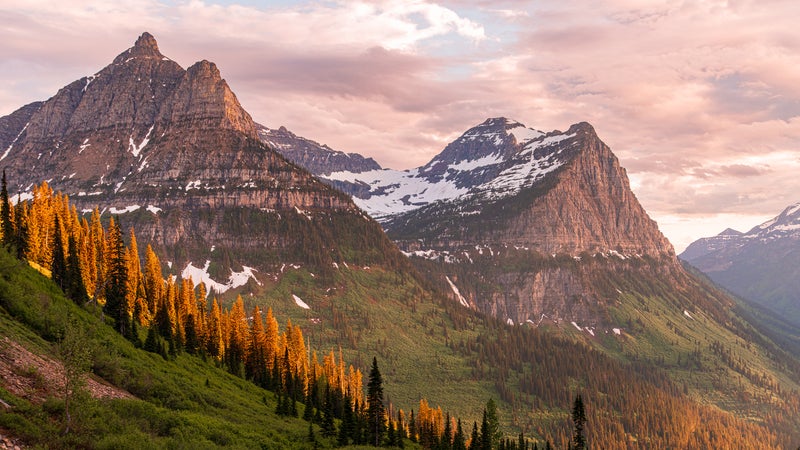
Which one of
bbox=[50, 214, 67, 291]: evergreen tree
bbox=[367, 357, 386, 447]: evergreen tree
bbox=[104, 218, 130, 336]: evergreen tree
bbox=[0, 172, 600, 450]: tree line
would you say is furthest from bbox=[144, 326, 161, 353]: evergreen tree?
bbox=[367, 357, 386, 447]: evergreen tree

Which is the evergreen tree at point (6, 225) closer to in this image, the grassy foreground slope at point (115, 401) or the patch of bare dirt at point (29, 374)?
the grassy foreground slope at point (115, 401)

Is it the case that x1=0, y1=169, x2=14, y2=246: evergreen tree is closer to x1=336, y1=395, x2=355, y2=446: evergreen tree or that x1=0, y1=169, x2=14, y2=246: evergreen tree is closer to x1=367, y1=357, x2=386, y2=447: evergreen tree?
x1=336, y1=395, x2=355, y2=446: evergreen tree

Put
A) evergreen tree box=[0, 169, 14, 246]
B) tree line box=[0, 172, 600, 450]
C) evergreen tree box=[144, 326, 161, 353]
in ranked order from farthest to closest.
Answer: tree line box=[0, 172, 600, 450] < evergreen tree box=[0, 169, 14, 246] < evergreen tree box=[144, 326, 161, 353]

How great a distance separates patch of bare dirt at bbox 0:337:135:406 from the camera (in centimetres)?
5350

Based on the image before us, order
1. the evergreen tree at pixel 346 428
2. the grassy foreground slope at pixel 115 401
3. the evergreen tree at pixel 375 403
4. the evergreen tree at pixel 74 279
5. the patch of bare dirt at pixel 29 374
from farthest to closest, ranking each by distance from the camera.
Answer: the evergreen tree at pixel 375 403, the evergreen tree at pixel 74 279, the evergreen tree at pixel 346 428, the patch of bare dirt at pixel 29 374, the grassy foreground slope at pixel 115 401

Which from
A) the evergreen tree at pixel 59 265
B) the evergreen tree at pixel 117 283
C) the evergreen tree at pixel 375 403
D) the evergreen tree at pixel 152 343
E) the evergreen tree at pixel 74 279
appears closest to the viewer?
the evergreen tree at pixel 152 343

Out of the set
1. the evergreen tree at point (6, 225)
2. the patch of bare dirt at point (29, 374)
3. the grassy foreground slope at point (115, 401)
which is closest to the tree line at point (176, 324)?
the evergreen tree at point (6, 225)

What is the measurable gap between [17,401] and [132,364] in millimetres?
31433

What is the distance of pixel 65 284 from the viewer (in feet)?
345

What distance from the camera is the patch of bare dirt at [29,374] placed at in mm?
53500

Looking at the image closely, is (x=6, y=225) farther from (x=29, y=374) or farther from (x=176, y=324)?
(x=29, y=374)

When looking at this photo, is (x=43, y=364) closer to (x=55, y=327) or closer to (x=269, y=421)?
(x=55, y=327)

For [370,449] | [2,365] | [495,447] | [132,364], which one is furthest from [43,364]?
[495,447]

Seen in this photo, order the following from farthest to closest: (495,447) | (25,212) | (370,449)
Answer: (495,447)
(25,212)
(370,449)
